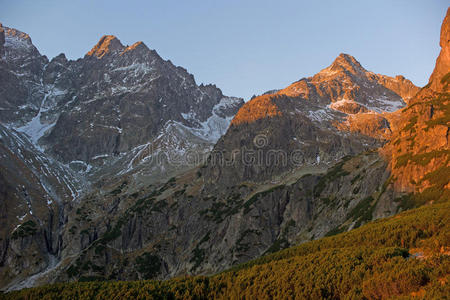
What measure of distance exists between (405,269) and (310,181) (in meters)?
137

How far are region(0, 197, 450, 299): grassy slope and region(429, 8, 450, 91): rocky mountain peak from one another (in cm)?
12077

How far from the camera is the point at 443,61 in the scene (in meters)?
159

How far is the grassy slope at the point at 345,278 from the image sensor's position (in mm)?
33469

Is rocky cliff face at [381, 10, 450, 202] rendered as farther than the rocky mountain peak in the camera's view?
No

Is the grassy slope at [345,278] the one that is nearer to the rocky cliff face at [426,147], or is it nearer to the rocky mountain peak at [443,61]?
the rocky cliff face at [426,147]

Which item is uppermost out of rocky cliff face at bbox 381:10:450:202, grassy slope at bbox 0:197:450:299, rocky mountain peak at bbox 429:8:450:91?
rocky mountain peak at bbox 429:8:450:91

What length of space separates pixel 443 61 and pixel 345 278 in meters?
153

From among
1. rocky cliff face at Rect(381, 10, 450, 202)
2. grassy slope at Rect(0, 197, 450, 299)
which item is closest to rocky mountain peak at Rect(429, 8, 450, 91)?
rocky cliff face at Rect(381, 10, 450, 202)

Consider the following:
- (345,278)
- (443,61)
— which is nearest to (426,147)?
(443,61)

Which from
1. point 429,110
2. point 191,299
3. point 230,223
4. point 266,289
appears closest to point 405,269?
point 266,289

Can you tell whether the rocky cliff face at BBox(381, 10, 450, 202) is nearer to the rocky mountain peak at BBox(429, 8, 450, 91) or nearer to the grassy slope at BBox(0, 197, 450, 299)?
the rocky mountain peak at BBox(429, 8, 450, 91)

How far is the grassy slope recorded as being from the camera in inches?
1318

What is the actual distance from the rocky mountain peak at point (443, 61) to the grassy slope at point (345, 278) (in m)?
121

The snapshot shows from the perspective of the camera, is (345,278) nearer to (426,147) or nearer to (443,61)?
(426,147)
